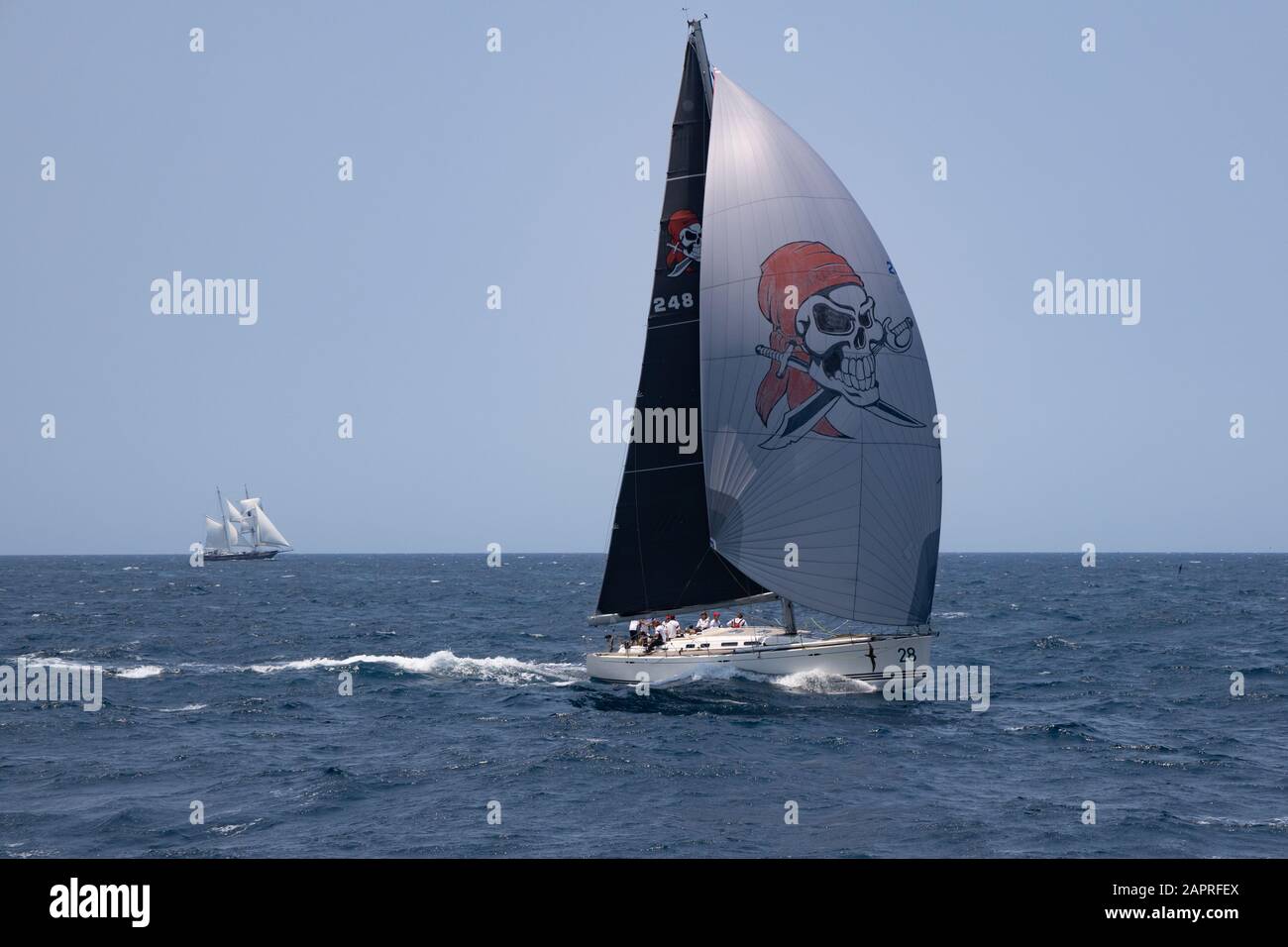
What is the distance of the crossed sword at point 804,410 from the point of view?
29406mm

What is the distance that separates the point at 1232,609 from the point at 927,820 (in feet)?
186

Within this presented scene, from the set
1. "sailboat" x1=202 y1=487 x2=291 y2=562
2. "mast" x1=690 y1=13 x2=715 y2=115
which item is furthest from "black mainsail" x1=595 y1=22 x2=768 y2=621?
"sailboat" x1=202 y1=487 x2=291 y2=562

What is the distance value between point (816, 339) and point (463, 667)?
680 inches

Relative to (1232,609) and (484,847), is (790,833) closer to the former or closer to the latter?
(484,847)

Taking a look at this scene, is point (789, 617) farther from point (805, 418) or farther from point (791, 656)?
point (805, 418)

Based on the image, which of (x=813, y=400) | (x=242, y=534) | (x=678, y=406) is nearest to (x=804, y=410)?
(x=813, y=400)

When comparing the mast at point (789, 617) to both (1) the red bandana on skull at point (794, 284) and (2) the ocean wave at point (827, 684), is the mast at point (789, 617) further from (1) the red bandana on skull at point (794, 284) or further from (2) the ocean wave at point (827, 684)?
(1) the red bandana on skull at point (794, 284)

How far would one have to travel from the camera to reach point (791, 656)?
2950cm

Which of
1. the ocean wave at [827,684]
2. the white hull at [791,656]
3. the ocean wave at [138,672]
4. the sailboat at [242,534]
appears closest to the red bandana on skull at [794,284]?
the white hull at [791,656]

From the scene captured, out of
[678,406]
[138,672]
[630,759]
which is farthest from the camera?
[138,672]

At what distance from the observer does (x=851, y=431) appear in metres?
29.3

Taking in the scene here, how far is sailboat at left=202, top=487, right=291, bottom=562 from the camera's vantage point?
6914 inches

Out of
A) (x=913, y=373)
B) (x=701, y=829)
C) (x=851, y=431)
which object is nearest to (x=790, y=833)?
(x=701, y=829)
